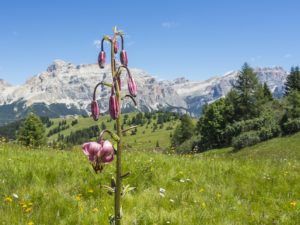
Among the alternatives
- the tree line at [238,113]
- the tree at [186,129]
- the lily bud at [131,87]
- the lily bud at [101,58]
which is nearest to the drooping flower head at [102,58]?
the lily bud at [101,58]

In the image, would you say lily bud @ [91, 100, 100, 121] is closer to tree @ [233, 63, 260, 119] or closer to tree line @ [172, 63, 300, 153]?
tree line @ [172, 63, 300, 153]

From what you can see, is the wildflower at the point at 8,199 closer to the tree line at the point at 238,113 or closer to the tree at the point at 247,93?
the tree line at the point at 238,113

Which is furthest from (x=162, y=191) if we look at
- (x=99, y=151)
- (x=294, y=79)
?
(x=294, y=79)

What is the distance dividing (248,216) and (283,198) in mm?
1834

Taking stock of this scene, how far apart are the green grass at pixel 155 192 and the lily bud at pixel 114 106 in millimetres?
4080

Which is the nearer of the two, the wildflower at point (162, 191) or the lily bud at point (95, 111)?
the lily bud at point (95, 111)

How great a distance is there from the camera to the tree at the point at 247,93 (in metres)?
86.1

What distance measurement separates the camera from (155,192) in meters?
8.91

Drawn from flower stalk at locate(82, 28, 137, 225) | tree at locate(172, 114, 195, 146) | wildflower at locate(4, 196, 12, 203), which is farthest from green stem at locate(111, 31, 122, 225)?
tree at locate(172, 114, 195, 146)

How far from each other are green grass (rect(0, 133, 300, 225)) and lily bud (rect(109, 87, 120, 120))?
13.4 ft

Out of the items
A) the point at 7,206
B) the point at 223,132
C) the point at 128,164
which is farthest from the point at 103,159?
the point at 223,132

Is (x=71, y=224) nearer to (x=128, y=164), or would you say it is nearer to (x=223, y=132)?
(x=128, y=164)

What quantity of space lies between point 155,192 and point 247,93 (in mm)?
80361

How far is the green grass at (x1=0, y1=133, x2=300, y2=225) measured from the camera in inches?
288
